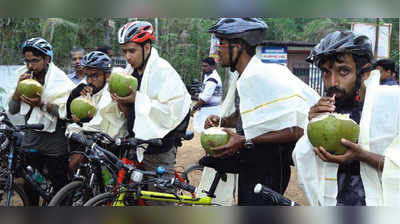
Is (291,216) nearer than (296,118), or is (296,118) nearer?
(291,216)

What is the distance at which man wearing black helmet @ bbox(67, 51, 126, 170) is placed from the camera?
339 cm

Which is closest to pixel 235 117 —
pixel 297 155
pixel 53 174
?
pixel 297 155

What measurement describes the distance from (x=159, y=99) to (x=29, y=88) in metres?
1.29

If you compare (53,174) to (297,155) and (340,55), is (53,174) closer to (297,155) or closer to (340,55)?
(297,155)

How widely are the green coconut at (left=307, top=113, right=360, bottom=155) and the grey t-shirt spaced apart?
265 centimetres

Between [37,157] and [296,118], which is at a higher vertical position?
[296,118]

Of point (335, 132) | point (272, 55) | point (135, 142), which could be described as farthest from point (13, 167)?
point (272, 55)

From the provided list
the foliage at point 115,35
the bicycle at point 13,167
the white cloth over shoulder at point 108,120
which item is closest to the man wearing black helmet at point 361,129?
the white cloth over shoulder at point 108,120

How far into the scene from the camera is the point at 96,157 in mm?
3070

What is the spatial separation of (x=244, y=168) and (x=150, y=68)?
111 cm

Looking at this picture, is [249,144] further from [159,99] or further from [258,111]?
[159,99]

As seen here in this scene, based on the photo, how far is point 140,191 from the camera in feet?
9.86

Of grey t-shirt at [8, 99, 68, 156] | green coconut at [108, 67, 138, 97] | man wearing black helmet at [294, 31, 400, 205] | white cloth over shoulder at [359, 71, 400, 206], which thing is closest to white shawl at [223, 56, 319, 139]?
man wearing black helmet at [294, 31, 400, 205]

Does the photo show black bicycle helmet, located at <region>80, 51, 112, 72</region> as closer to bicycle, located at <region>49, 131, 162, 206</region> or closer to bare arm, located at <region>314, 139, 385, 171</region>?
bicycle, located at <region>49, 131, 162, 206</region>
